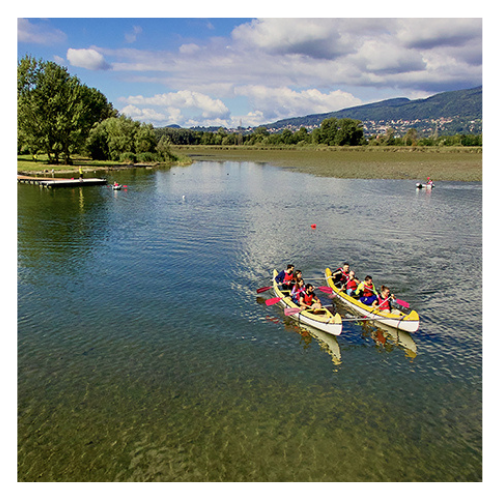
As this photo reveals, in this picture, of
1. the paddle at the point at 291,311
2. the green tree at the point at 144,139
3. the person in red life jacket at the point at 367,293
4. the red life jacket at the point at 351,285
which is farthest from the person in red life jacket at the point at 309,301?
the green tree at the point at 144,139

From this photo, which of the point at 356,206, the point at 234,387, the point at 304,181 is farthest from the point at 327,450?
the point at 304,181

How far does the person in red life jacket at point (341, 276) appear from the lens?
23406mm

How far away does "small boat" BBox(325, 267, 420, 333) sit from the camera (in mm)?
18656

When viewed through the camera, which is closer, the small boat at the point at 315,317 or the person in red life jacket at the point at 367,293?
the small boat at the point at 315,317

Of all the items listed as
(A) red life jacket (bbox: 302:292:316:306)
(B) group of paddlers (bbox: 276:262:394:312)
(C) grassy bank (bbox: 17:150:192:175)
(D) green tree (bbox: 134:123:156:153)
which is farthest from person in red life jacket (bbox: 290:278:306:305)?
(D) green tree (bbox: 134:123:156:153)

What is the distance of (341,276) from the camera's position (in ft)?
78.7

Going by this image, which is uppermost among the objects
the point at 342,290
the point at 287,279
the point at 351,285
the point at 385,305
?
the point at 287,279

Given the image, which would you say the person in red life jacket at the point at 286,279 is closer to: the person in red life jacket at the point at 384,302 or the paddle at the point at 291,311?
the paddle at the point at 291,311

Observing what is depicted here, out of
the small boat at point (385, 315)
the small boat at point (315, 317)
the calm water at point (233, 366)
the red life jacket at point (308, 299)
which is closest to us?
the calm water at point (233, 366)

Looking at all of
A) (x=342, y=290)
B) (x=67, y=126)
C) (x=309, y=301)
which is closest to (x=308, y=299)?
(x=309, y=301)

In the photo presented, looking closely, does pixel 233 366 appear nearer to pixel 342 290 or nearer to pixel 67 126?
pixel 342 290

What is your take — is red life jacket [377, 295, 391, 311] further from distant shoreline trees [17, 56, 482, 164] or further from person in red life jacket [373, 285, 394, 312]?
distant shoreline trees [17, 56, 482, 164]

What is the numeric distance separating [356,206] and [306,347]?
34.7 meters

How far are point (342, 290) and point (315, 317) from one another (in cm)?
440
